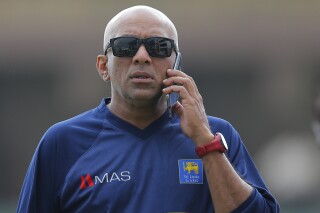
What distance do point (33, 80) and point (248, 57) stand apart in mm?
3696

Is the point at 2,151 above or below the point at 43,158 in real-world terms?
below

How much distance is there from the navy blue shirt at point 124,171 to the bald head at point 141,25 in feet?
1.34

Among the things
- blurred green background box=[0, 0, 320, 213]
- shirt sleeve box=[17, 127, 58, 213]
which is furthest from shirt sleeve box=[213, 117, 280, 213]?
blurred green background box=[0, 0, 320, 213]

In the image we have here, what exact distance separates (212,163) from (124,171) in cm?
45

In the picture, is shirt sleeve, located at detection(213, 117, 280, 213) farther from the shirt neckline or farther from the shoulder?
the shirt neckline

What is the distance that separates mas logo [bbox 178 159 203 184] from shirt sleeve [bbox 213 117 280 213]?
0.18 metres

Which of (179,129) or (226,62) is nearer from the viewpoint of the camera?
(179,129)

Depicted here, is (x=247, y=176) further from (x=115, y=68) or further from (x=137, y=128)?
(x=115, y=68)

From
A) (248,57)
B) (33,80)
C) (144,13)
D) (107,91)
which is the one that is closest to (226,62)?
(248,57)

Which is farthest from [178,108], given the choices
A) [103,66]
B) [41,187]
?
[41,187]

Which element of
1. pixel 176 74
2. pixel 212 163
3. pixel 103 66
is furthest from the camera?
pixel 103 66

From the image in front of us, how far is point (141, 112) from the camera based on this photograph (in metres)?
4.64

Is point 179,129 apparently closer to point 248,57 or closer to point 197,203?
point 197,203

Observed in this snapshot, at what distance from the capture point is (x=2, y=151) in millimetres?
15586
